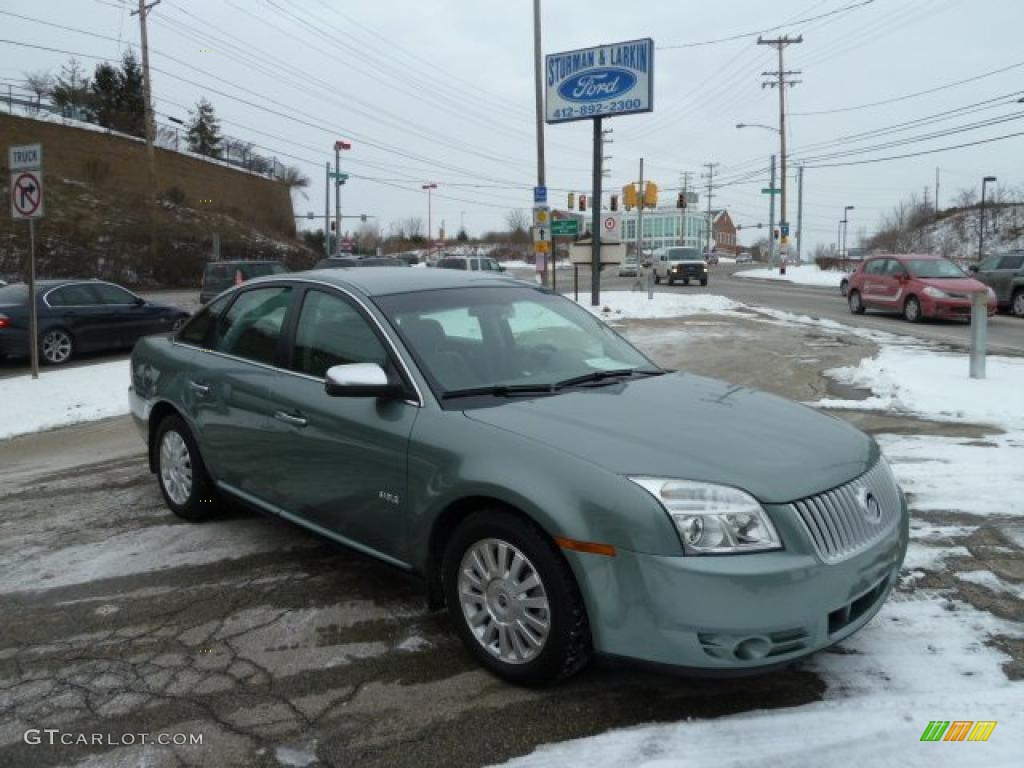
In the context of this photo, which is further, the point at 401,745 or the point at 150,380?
the point at 150,380

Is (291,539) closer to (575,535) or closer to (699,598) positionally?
(575,535)

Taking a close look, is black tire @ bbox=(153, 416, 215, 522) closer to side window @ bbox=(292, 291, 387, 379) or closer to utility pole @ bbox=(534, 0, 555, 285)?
side window @ bbox=(292, 291, 387, 379)

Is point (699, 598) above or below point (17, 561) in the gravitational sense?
above

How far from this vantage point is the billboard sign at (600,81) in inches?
824

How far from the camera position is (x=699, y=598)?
8.70 feet

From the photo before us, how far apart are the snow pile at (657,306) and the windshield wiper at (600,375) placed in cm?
1508

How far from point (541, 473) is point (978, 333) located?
8.41 m

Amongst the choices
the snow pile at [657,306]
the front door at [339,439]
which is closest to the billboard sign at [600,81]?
the snow pile at [657,306]

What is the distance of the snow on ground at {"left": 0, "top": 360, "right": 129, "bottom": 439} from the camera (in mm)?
9195

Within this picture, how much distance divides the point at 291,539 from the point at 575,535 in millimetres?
2498

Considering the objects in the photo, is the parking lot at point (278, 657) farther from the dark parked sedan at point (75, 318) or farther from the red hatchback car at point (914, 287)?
the red hatchback car at point (914, 287)

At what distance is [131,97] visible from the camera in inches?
2343

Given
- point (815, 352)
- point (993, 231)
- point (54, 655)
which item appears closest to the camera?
point (54, 655)

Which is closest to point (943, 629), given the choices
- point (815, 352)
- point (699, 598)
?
point (699, 598)
